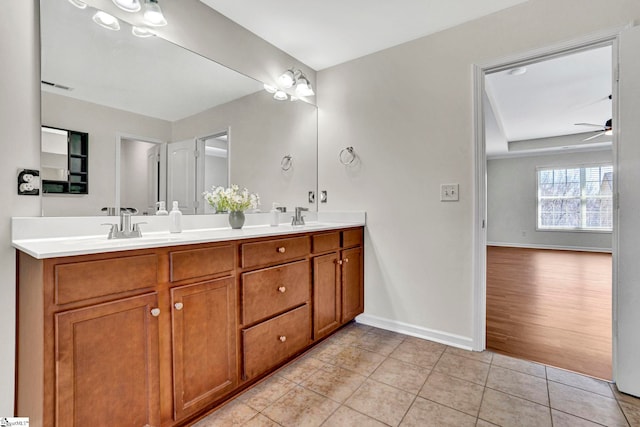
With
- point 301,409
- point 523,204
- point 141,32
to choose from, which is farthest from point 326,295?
point 523,204

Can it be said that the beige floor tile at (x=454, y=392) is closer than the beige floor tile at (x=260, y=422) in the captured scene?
No

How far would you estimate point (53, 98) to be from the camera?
1.43 m

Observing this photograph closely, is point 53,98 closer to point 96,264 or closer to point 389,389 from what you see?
point 96,264

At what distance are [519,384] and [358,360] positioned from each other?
935mm

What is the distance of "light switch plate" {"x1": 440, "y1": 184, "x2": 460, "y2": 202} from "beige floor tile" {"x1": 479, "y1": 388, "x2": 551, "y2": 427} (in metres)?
1.24

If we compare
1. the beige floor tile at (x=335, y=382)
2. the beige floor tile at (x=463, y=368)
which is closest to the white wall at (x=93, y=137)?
the beige floor tile at (x=335, y=382)

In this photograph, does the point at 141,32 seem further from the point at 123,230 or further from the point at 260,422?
the point at 260,422

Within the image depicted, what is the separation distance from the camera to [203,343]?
1.40 meters

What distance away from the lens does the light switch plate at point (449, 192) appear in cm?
221

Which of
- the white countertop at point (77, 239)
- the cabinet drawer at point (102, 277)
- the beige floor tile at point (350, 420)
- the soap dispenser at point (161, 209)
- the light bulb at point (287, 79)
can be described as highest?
the light bulb at point (287, 79)

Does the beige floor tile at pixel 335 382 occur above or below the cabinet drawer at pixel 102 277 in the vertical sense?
below

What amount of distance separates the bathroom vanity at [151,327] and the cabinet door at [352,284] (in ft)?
2.04

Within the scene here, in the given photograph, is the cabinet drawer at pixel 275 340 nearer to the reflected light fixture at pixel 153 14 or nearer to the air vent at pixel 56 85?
the air vent at pixel 56 85

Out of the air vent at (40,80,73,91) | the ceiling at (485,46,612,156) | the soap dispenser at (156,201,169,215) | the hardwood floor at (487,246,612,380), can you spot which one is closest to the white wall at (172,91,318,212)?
the soap dispenser at (156,201,169,215)
